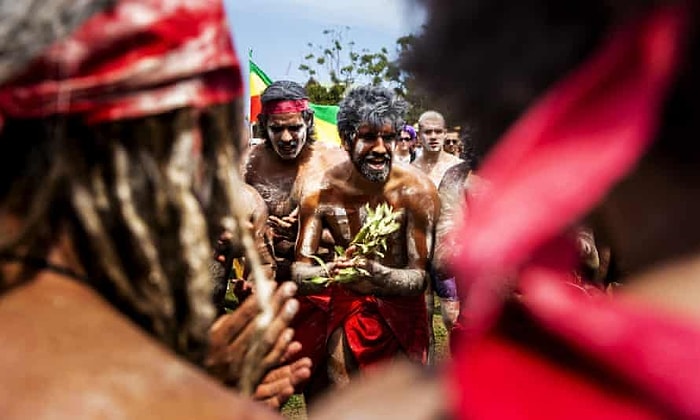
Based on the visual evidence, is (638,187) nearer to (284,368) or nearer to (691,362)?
(691,362)

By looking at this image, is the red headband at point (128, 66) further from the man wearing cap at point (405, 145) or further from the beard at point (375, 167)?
the man wearing cap at point (405, 145)

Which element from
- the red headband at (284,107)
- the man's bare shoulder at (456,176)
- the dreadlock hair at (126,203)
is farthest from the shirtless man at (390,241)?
the dreadlock hair at (126,203)

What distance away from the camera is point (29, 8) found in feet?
4.22

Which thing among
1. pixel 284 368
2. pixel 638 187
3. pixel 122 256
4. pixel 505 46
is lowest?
pixel 284 368

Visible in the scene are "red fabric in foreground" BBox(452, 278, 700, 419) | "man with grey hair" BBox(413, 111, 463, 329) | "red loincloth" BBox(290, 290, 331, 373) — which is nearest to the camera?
"red fabric in foreground" BBox(452, 278, 700, 419)

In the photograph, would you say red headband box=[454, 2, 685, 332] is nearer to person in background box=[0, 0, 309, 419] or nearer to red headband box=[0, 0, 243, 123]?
person in background box=[0, 0, 309, 419]

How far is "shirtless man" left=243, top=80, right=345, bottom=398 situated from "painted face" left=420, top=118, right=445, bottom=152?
2473 millimetres

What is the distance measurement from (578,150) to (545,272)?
0.11m

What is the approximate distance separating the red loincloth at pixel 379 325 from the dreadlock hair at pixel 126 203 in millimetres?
3951

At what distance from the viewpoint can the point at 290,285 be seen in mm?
1981

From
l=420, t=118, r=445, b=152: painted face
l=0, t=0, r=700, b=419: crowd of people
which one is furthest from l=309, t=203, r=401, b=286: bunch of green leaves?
l=420, t=118, r=445, b=152: painted face

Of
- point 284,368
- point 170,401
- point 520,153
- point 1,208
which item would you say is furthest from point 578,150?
point 284,368

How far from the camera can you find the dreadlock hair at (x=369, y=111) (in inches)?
221

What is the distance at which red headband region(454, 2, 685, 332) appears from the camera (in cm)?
80
